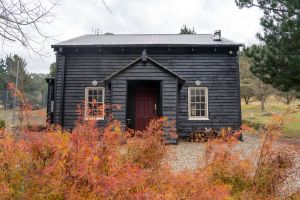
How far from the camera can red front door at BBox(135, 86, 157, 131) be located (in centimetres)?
1319

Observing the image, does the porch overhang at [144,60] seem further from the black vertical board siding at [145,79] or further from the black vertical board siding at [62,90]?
the black vertical board siding at [62,90]

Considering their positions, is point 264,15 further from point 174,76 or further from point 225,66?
point 174,76

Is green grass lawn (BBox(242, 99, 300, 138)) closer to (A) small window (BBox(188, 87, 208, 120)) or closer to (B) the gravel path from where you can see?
(B) the gravel path

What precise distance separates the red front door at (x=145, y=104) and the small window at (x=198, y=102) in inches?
70.6

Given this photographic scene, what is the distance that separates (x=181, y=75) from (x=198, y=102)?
159 cm

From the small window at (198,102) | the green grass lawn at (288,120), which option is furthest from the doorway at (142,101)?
the green grass lawn at (288,120)

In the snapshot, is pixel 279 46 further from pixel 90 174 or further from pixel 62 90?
pixel 90 174

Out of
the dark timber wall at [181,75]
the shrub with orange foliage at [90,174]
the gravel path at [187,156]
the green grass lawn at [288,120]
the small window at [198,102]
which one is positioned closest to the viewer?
Result: the shrub with orange foliage at [90,174]

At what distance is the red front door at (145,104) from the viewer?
43.3 ft

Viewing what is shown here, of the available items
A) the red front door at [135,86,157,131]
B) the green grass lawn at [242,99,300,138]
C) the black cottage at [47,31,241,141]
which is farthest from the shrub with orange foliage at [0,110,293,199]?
the red front door at [135,86,157,131]

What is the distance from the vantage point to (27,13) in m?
3.83

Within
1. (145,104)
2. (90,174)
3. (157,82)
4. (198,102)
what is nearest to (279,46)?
(198,102)

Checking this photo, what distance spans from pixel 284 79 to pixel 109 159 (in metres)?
12.0

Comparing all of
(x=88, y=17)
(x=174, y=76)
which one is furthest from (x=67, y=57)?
(x=88, y=17)
